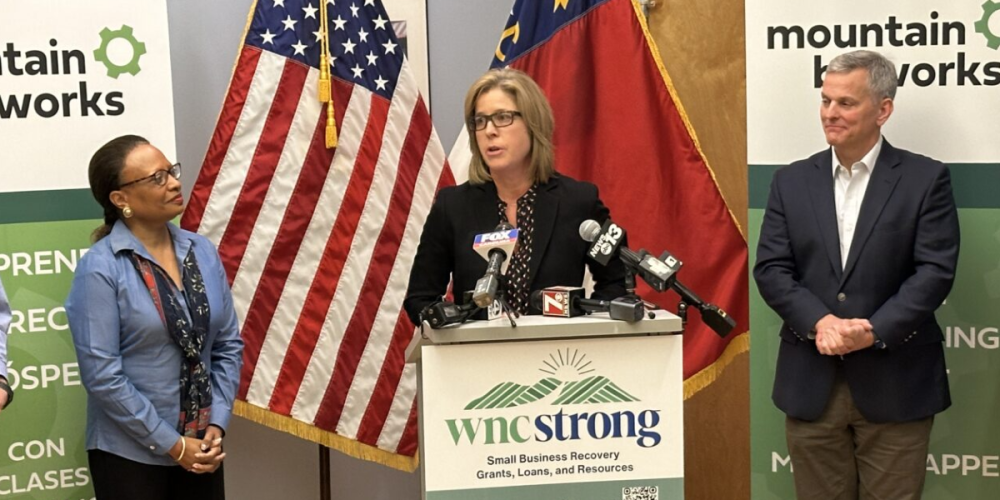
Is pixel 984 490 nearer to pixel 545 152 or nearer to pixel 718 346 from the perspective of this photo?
pixel 718 346

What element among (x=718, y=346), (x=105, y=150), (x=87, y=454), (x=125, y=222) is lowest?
(x=87, y=454)

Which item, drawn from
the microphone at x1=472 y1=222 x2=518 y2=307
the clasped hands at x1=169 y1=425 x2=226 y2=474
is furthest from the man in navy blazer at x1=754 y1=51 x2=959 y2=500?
the clasped hands at x1=169 y1=425 x2=226 y2=474

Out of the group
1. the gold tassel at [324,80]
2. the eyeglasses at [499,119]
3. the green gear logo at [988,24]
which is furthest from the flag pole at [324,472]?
the green gear logo at [988,24]

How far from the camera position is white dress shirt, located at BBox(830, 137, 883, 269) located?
297 centimetres

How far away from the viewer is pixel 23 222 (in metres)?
3.25

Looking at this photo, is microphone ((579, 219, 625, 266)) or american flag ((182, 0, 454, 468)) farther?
american flag ((182, 0, 454, 468))

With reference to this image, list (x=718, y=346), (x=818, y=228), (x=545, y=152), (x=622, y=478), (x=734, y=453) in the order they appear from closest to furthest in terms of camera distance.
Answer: (x=622, y=478)
(x=545, y=152)
(x=818, y=228)
(x=718, y=346)
(x=734, y=453)

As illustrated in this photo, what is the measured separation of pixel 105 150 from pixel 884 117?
2.26 metres

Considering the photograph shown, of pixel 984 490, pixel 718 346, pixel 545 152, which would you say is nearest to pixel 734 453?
pixel 718 346

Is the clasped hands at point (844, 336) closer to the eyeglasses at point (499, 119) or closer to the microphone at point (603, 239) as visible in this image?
the microphone at point (603, 239)

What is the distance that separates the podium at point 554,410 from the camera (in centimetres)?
218

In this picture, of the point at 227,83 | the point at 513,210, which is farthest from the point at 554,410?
the point at 227,83

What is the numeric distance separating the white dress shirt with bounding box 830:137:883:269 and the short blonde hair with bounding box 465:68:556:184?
0.89 m

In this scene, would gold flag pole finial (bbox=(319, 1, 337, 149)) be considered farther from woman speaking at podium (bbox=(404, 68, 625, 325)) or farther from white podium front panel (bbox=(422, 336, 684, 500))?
white podium front panel (bbox=(422, 336, 684, 500))
